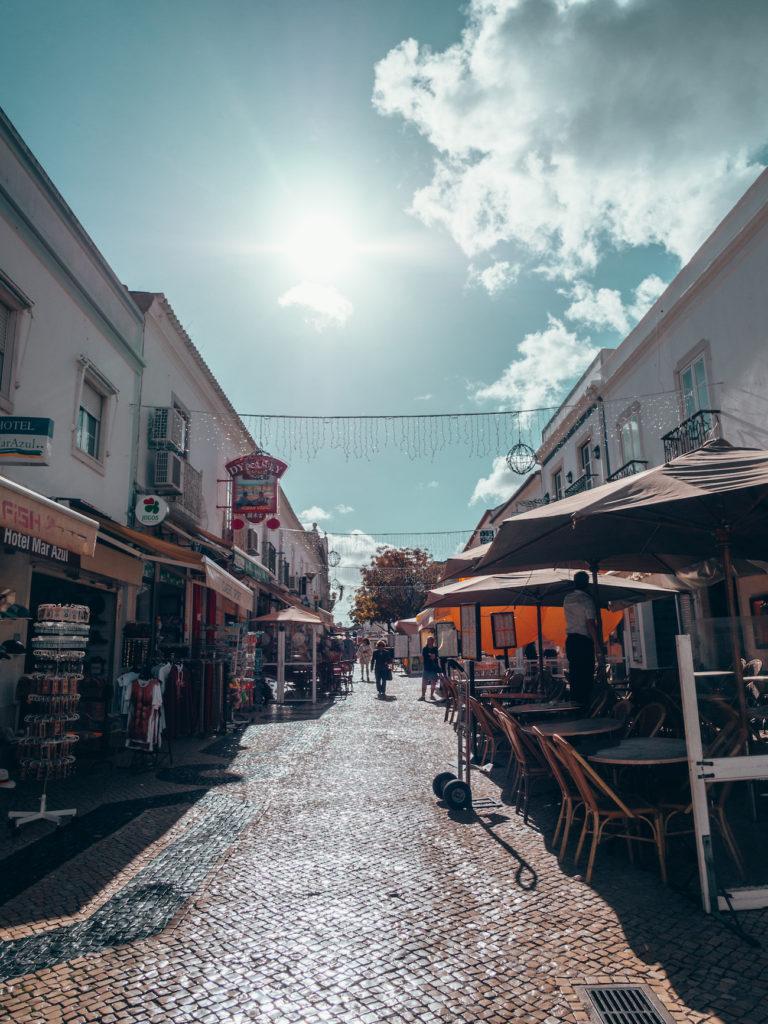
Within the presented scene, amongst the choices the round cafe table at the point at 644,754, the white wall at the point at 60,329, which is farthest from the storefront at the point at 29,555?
the round cafe table at the point at 644,754

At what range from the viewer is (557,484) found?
24.5m

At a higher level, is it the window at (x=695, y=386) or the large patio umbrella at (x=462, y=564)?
the window at (x=695, y=386)

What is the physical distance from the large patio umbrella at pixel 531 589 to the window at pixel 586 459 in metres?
8.78

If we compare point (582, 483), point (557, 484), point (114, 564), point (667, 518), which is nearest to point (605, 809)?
point (667, 518)

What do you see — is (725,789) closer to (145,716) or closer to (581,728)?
(581,728)

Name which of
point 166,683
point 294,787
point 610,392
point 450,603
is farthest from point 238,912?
point 610,392

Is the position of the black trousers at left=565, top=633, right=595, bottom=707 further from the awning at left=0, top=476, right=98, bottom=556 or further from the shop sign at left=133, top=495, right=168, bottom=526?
the shop sign at left=133, top=495, right=168, bottom=526

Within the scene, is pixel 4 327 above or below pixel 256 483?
below

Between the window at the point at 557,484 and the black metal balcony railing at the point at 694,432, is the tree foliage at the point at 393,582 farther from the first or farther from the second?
the black metal balcony railing at the point at 694,432

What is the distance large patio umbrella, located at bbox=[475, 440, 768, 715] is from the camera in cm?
461

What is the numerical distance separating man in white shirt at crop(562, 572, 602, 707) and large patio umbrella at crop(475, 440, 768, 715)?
0.58 metres

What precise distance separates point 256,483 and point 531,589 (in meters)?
8.43

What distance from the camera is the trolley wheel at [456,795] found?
19.7 feet

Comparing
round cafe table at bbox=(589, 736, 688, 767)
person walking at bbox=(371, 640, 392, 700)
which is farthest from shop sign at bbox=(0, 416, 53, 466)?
person walking at bbox=(371, 640, 392, 700)
